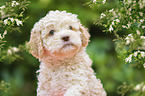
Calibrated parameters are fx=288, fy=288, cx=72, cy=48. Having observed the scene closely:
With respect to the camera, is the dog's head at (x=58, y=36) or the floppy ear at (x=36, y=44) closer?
the dog's head at (x=58, y=36)

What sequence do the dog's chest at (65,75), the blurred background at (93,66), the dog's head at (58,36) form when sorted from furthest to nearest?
1. the blurred background at (93,66)
2. the dog's chest at (65,75)
3. the dog's head at (58,36)

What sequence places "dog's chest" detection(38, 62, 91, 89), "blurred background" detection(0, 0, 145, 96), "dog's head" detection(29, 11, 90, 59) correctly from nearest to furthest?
"dog's head" detection(29, 11, 90, 59) → "dog's chest" detection(38, 62, 91, 89) → "blurred background" detection(0, 0, 145, 96)

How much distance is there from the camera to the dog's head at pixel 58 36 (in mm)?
2609

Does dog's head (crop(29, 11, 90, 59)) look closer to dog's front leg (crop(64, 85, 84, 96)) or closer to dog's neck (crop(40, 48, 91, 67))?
dog's neck (crop(40, 48, 91, 67))

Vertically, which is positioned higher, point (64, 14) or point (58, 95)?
point (64, 14)

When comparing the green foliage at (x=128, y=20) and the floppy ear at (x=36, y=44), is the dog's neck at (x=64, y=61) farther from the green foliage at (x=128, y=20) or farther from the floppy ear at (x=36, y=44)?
the green foliage at (x=128, y=20)

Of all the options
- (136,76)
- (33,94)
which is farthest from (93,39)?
(33,94)

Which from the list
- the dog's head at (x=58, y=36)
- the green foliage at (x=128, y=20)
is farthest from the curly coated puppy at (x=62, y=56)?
the green foliage at (x=128, y=20)

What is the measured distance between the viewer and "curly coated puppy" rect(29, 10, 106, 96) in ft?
8.67

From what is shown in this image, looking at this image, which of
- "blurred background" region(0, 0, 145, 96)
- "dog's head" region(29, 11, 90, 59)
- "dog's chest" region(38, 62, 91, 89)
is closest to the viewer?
"dog's head" region(29, 11, 90, 59)

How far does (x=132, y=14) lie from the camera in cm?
271

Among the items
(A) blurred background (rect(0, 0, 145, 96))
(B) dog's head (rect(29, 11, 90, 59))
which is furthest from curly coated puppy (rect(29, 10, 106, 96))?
(A) blurred background (rect(0, 0, 145, 96))

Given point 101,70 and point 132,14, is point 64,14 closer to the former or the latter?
point 132,14

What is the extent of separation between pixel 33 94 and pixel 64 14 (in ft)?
5.84
